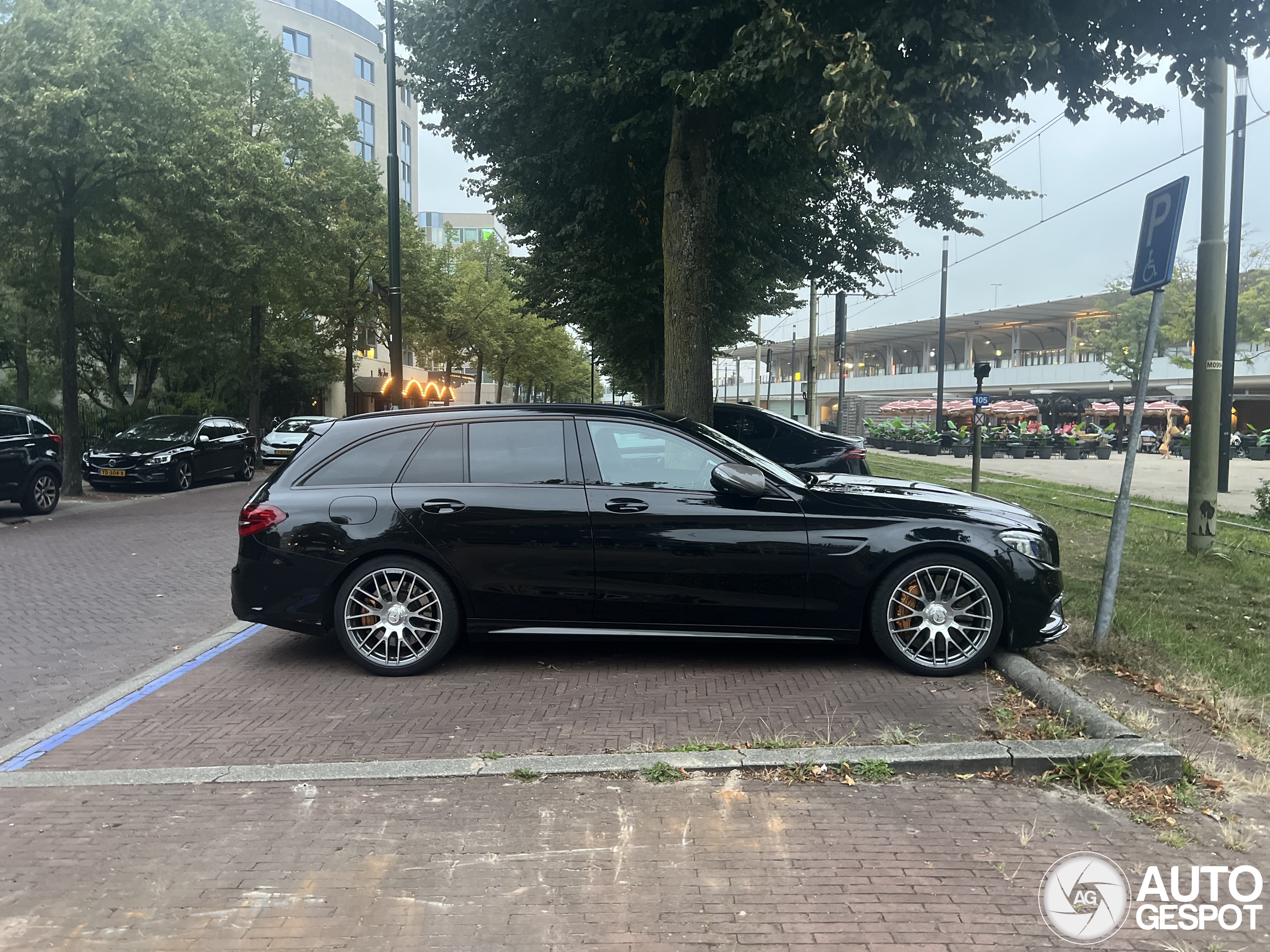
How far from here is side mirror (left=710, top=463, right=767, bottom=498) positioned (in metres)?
5.15

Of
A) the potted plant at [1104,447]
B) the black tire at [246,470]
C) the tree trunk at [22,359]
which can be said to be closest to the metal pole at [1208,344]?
the black tire at [246,470]

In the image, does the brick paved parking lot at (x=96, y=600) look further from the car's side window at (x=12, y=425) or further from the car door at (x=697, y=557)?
the car door at (x=697, y=557)

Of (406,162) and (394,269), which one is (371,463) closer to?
(394,269)

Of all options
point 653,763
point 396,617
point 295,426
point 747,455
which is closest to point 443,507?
point 396,617

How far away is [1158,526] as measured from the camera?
11.8 m

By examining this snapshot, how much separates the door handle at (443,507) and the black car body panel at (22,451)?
11030mm

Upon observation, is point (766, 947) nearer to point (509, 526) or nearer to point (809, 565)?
point (809, 565)

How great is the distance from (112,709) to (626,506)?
9.61 ft

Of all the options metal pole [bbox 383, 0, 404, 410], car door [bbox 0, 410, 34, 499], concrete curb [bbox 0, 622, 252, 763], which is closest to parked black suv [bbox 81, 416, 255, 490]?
car door [bbox 0, 410, 34, 499]

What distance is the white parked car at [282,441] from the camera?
25953mm

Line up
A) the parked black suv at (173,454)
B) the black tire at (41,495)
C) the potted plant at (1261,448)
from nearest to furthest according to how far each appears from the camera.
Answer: the black tire at (41,495)
the parked black suv at (173,454)
the potted plant at (1261,448)

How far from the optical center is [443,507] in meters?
5.41

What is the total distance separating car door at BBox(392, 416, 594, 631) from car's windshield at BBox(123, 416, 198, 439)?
54.6 feet

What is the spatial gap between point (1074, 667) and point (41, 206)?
57.2ft
